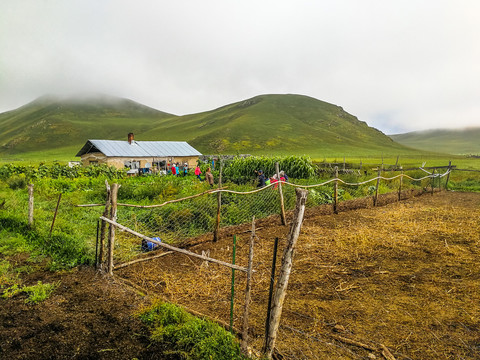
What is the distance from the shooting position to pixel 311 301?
4.96m

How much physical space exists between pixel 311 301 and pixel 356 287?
3.44 feet

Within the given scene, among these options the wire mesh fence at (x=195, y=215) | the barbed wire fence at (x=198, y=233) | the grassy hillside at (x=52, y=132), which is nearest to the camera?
the barbed wire fence at (x=198, y=233)

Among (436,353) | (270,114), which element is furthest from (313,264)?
(270,114)

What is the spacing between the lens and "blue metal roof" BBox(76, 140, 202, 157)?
31.8 m

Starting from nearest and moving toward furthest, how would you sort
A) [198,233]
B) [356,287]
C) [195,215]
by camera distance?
[356,287], [198,233], [195,215]

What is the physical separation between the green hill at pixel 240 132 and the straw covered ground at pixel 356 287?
3039 inches

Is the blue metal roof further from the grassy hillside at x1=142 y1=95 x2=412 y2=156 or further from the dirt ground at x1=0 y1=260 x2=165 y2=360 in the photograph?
the grassy hillside at x1=142 y1=95 x2=412 y2=156

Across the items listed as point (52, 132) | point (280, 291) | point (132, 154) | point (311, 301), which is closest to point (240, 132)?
point (132, 154)

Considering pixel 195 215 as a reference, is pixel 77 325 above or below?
below

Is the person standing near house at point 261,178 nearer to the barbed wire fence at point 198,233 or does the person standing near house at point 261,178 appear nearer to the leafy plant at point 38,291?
the barbed wire fence at point 198,233

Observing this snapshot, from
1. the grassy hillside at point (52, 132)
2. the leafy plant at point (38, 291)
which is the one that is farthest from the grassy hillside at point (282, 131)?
the leafy plant at point (38, 291)

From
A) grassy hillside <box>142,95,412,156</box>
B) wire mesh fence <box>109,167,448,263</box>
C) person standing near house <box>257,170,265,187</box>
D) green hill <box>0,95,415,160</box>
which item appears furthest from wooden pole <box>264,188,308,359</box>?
green hill <box>0,95,415,160</box>

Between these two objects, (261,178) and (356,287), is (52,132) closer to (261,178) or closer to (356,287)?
(261,178)

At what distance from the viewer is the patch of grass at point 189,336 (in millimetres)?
3602
